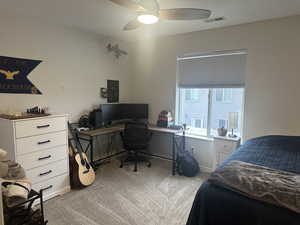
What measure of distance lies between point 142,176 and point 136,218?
3.37ft

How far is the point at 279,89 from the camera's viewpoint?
267cm

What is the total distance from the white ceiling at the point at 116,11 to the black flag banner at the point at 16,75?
597mm

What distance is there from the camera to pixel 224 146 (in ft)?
9.64

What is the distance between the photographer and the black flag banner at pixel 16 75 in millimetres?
2424

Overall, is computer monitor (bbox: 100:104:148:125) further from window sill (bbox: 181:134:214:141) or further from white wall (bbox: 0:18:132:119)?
window sill (bbox: 181:134:214:141)

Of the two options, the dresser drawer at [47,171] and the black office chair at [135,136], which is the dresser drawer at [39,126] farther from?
the black office chair at [135,136]

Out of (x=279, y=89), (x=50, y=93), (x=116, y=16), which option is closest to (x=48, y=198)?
(x=50, y=93)

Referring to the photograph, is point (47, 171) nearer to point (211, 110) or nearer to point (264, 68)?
point (211, 110)

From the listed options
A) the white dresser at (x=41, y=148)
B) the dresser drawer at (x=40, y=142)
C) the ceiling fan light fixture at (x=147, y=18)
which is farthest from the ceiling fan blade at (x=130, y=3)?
the dresser drawer at (x=40, y=142)

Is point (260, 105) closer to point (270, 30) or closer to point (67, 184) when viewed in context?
point (270, 30)

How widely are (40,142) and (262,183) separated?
2.32m

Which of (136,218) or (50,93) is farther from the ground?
(50,93)

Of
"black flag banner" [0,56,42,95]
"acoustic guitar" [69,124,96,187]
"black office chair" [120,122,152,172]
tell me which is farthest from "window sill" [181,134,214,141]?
"black flag banner" [0,56,42,95]

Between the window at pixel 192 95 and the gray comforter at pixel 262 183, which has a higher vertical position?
the window at pixel 192 95
